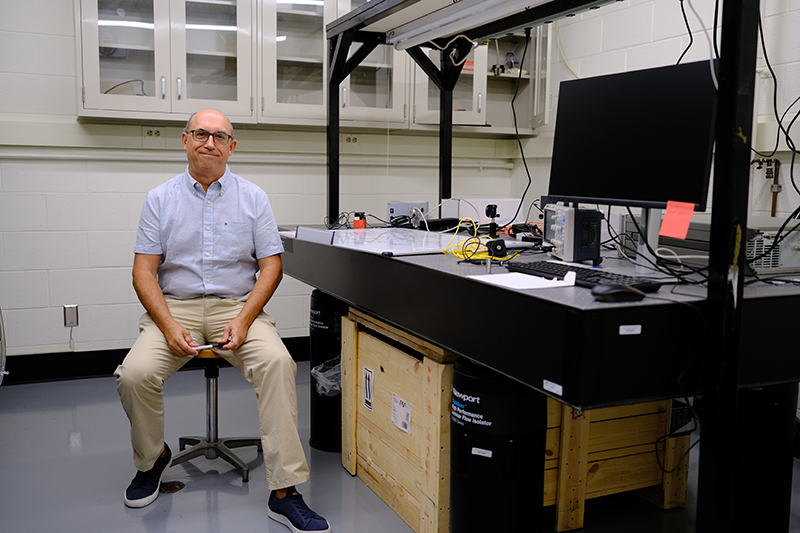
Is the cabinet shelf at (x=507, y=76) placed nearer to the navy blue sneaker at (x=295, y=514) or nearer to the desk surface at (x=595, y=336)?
the desk surface at (x=595, y=336)

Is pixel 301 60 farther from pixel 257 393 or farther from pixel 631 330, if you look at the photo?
pixel 631 330

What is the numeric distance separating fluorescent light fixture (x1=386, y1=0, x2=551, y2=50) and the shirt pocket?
3.45ft

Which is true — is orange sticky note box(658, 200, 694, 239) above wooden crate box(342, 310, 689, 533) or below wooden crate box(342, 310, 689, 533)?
above

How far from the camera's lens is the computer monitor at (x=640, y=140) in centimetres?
144

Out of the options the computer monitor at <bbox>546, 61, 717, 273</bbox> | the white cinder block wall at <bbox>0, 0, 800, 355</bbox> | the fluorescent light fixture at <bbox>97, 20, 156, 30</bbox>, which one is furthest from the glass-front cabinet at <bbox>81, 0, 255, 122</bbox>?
the computer monitor at <bbox>546, 61, 717, 273</bbox>

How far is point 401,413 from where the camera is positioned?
6.55ft

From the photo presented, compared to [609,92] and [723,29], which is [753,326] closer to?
[723,29]

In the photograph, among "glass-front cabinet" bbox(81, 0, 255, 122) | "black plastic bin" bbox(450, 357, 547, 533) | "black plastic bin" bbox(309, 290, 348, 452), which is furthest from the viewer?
"glass-front cabinet" bbox(81, 0, 255, 122)

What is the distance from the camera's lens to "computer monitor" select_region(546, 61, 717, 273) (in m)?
1.44

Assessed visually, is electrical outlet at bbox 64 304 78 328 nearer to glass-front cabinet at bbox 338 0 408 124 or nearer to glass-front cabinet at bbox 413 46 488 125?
glass-front cabinet at bbox 338 0 408 124

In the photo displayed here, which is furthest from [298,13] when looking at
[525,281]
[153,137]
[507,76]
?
[525,281]

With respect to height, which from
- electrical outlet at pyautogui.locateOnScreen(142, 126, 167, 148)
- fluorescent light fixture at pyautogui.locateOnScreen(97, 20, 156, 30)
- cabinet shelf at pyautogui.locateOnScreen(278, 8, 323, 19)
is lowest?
electrical outlet at pyautogui.locateOnScreen(142, 126, 167, 148)

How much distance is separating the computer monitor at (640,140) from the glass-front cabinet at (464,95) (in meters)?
1.93

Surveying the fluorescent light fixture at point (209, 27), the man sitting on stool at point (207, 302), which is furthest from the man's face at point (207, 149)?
the fluorescent light fixture at point (209, 27)
